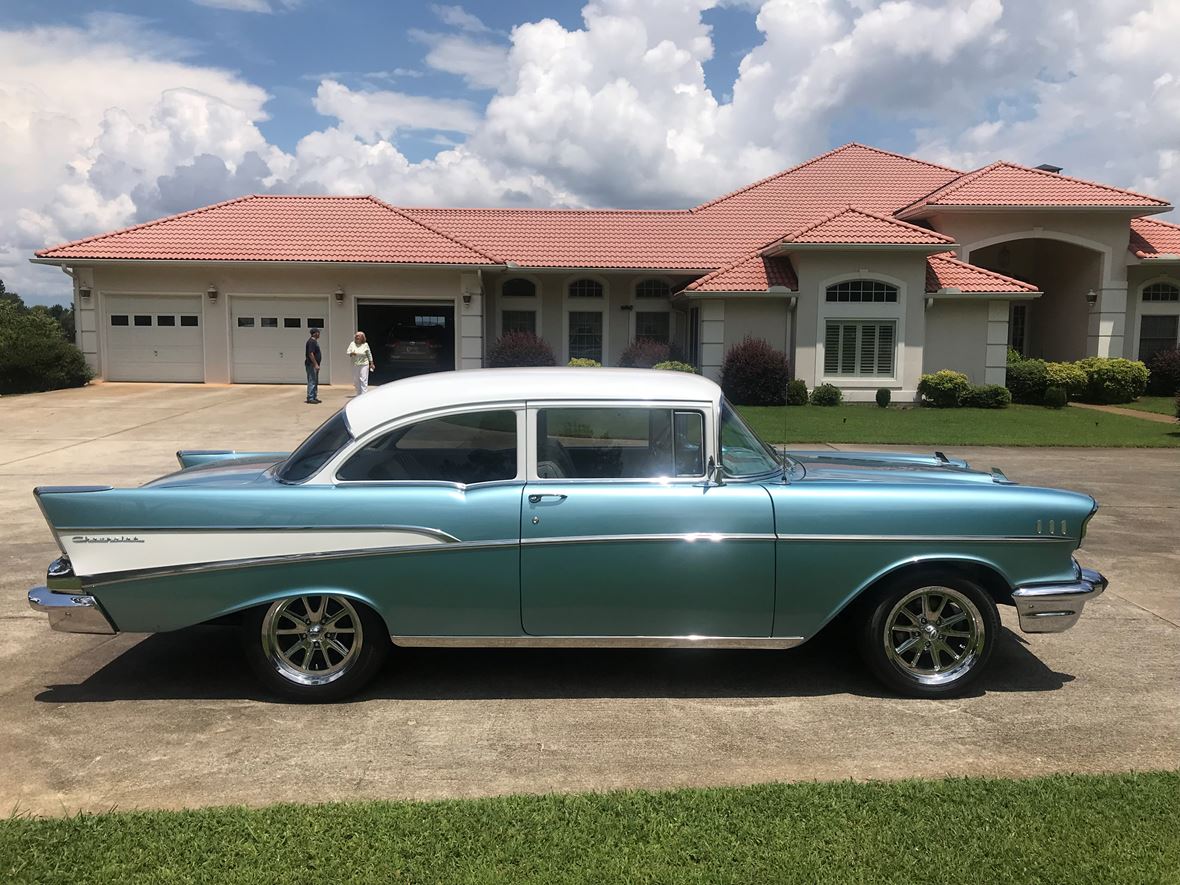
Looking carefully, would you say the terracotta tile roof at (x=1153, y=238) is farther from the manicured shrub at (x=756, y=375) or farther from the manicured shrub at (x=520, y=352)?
the manicured shrub at (x=520, y=352)

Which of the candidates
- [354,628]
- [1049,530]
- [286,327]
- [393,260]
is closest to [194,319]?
[286,327]

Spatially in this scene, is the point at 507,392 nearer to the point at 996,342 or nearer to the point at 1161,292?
the point at 996,342

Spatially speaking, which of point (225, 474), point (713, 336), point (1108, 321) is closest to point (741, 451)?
point (225, 474)

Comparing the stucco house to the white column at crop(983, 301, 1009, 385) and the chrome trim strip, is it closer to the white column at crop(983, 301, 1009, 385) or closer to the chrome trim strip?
the white column at crop(983, 301, 1009, 385)

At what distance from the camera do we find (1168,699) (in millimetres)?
4609

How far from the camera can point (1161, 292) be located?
1009 inches

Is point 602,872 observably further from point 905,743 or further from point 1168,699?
point 1168,699

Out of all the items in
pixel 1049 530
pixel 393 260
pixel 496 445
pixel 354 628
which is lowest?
pixel 354 628

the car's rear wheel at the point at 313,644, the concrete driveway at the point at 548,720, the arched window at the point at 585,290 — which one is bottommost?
the concrete driveway at the point at 548,720

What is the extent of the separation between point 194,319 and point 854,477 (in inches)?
888

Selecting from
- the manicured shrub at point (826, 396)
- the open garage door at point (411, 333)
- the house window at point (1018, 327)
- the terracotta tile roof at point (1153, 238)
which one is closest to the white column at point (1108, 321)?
the terracotta tile roof at point (1153, 238)

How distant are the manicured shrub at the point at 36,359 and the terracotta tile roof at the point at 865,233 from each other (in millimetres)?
17569

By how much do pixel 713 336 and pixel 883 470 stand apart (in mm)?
17715

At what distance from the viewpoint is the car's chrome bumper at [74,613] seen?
440cm
